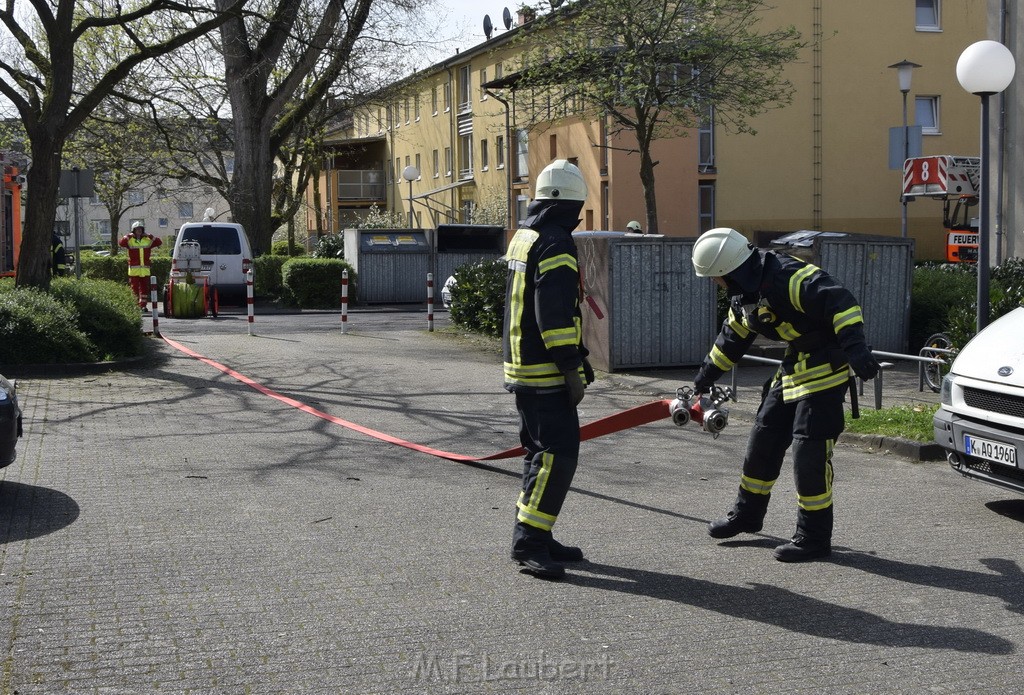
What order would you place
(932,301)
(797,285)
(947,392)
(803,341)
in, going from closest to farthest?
(797,285) → (803,341) → (947,392) → (932,301)

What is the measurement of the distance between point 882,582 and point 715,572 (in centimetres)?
76

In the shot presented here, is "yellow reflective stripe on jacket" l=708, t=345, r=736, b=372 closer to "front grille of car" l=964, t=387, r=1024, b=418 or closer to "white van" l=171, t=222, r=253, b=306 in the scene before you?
"front grille of car" l=964, t=387, r=1024, b=418

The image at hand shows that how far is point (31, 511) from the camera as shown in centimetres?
690

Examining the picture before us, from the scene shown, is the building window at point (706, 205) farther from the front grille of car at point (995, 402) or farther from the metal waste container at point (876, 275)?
the front grille of car at point (995, 402)

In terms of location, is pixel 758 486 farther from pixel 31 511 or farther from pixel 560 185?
pixel 31 511

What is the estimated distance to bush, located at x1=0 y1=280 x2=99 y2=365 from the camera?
1324 cm

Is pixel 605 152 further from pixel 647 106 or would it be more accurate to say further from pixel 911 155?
pixel 911 155

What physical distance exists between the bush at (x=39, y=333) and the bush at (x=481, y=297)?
19.0 ft

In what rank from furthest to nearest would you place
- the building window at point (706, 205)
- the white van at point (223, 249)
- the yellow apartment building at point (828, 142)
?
the building window at point (706, 205)
the yellow apartment building at point (828, 142)
the white van at point (223, 249)

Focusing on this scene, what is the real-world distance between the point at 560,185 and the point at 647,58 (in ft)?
63.2

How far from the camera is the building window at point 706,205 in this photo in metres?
37.2

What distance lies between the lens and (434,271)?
2853cm

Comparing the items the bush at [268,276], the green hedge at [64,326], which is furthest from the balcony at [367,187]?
the green hedge at [64,326]

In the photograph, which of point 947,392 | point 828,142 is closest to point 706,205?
point 828,142
